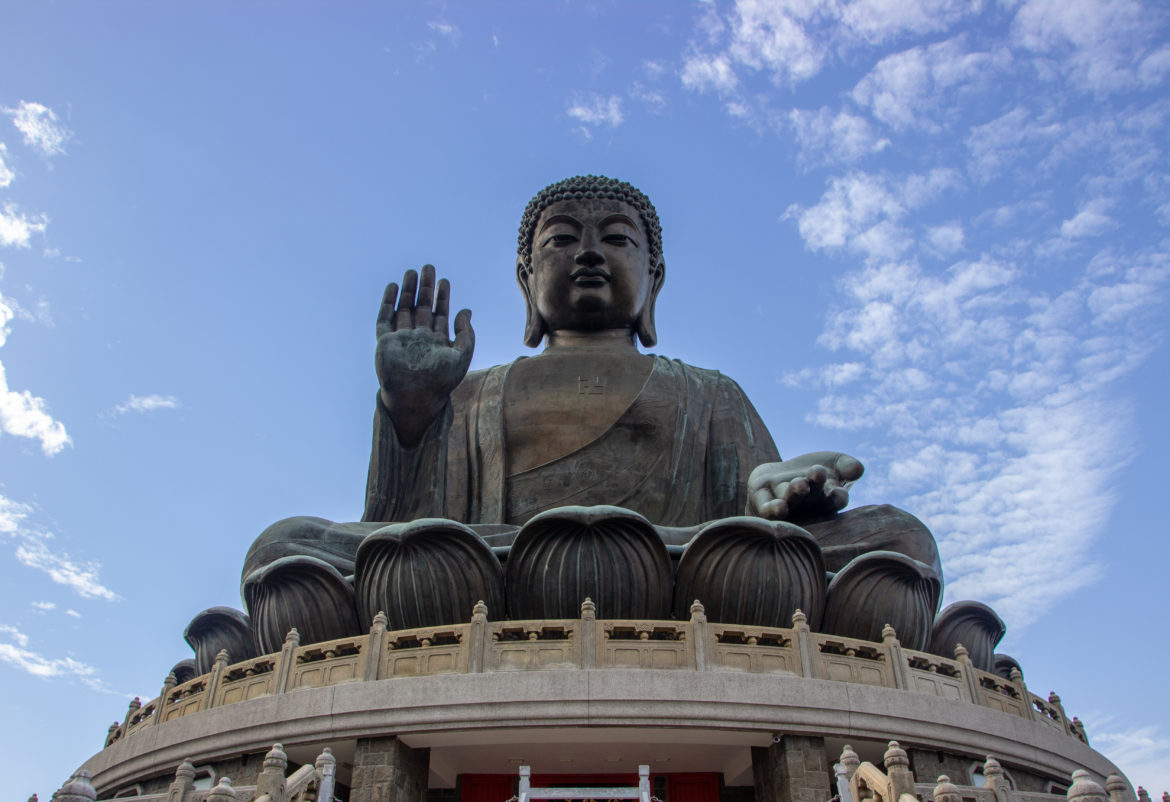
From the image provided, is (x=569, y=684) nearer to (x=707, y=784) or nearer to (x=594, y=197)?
(x=707, y=784)

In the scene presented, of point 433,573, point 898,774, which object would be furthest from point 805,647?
point 433,573

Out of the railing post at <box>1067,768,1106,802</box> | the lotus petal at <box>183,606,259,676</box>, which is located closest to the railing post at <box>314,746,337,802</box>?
the railing post at <box>1067,768,1106,802</box>

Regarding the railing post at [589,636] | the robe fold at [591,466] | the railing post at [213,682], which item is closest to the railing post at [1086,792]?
the railing post at [589,636]

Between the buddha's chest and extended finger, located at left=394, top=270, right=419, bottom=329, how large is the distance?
149cm

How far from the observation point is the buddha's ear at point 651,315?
12680mm

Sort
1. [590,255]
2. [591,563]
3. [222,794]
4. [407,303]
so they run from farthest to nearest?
[590,255] < [407,303] < [591,563] < [222,794]

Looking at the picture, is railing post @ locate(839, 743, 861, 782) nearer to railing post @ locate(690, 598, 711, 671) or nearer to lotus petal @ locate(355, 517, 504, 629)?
railing post @ locate(690, 598, 711, 671)

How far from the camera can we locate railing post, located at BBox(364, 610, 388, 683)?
681cm

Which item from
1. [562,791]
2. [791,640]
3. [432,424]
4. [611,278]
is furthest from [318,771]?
[611,278]

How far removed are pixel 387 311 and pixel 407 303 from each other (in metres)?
0.21

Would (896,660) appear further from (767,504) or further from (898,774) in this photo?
(898,774)

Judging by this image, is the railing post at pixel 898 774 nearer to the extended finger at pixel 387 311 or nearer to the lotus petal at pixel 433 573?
the lotus petal at pixel 433 573

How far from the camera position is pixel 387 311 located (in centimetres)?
1021

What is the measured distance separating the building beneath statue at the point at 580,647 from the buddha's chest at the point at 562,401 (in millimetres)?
156
